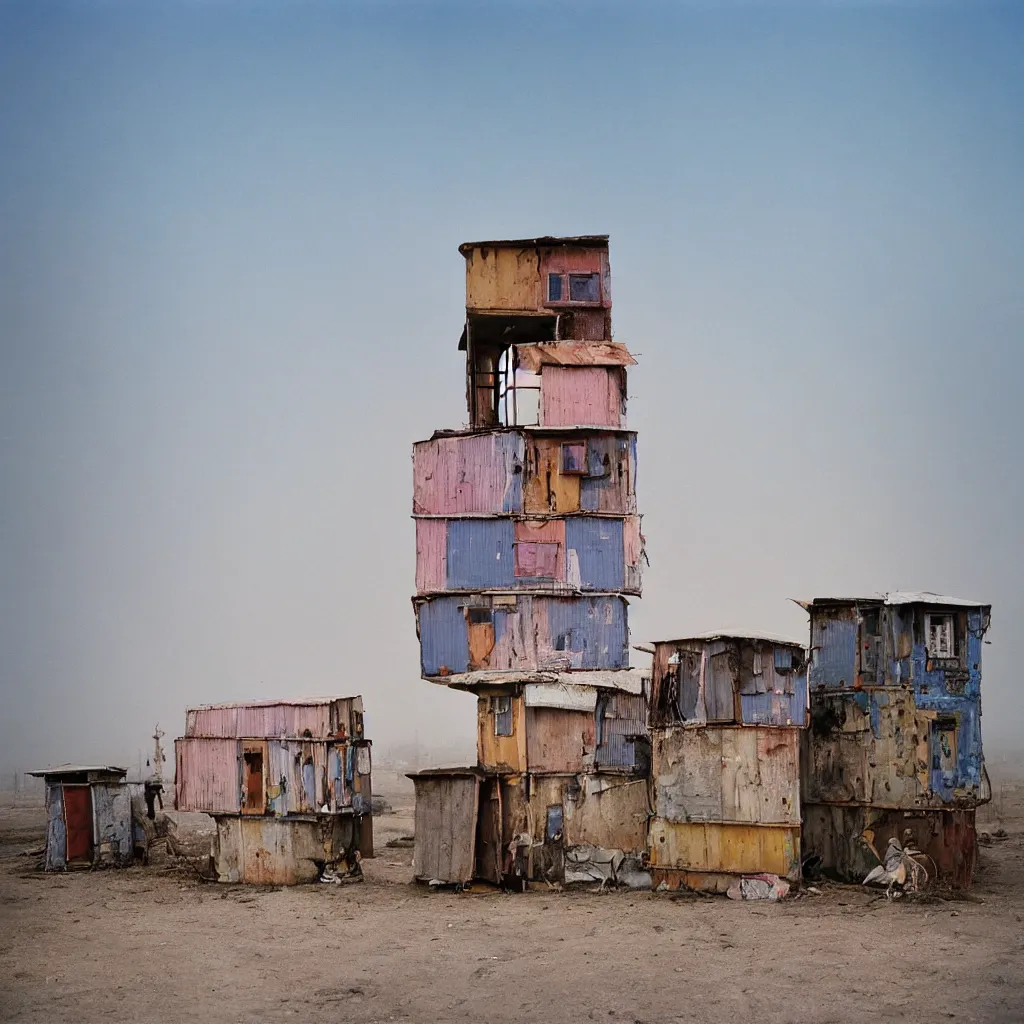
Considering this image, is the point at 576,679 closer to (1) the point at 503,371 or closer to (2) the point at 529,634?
(2) the point at 529,634

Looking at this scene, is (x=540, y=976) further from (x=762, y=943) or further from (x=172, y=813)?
(x=172, y=813)

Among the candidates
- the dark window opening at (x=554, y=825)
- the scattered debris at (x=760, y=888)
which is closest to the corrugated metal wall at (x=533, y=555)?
the dark window opening at (x=554, y=825)

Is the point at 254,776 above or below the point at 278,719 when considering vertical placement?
below

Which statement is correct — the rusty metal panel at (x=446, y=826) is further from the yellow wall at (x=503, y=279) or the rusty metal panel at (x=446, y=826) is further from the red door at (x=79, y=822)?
the yellow wall at (x=503, y=279)

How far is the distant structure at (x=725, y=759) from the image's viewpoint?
2902 cm

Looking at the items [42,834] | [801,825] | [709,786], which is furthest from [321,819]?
[42,834]

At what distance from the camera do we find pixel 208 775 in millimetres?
33625

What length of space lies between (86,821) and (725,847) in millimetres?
18930

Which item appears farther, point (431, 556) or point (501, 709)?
point (431, 556)

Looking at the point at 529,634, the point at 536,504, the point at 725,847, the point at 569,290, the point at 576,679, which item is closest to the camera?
the point at 725,847

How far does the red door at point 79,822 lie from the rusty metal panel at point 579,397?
17546 millimetres

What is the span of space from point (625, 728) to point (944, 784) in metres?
7.97

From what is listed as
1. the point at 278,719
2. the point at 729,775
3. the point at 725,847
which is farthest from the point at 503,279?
the point at 725,847

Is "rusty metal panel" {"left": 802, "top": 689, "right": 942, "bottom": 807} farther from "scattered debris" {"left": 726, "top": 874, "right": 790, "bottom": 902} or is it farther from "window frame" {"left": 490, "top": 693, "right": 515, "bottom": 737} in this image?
"window frame" {"left": 490, "top": 693, "right": 515, "bottom": 737}
